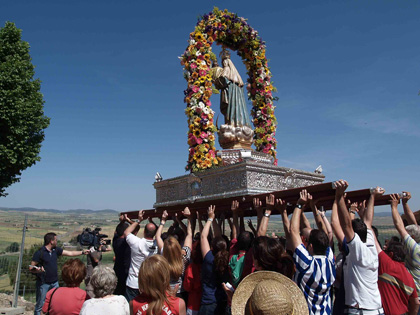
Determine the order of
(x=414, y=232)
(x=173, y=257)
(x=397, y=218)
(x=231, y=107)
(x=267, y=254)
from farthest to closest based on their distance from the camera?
(x=231, y=107)
(x=414, y=232)
(x=397, y=218)
(x=173, y=257)
(x=267, y=254)

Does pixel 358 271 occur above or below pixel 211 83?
below

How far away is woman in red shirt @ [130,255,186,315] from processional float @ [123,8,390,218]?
2.35m

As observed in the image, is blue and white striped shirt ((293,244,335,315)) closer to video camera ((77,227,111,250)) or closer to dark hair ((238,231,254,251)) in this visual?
dark hair ((238,231,254,251))

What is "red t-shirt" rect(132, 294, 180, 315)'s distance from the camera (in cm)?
269

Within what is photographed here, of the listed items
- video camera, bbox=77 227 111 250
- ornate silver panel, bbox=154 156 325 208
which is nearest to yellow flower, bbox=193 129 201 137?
ornate silver panel, bbox=154 156 325 208

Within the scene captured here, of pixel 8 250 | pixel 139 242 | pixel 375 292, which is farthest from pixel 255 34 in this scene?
pixel 8 250

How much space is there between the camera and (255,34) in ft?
33.8

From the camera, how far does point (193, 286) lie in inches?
170

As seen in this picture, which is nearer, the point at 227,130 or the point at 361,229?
the point at 361,229

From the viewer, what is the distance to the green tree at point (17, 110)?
11830 mm

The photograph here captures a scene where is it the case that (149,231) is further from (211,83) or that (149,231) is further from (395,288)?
(211,83)

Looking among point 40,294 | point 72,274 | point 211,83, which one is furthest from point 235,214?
point 211,83

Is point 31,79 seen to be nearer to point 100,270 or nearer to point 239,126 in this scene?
point 239,126

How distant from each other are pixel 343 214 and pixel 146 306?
6.46 ft
